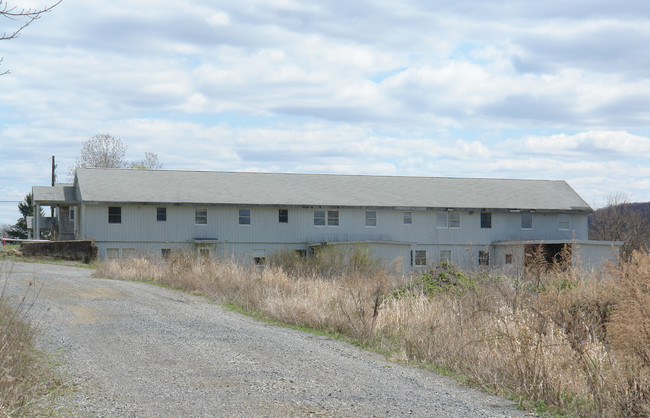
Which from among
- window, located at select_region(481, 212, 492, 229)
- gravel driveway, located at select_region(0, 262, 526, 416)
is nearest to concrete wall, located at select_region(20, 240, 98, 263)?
gravel driveway, located at select_region(0, 262, 526, 416)

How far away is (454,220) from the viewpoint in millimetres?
45750

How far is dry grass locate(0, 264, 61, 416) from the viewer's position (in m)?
6.64

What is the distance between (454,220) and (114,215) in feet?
71.6

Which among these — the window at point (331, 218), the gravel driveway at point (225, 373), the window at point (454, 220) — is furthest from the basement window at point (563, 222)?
the gravel driveway at point (225, 373)

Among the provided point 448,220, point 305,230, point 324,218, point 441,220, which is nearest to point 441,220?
point 441,220

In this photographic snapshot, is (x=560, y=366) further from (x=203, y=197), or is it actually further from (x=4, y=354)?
(x=203, y=197)

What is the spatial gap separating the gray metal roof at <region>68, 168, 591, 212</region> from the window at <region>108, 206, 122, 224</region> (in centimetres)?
76

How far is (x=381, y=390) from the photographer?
823 cm

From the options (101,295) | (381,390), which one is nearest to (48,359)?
(381,390)

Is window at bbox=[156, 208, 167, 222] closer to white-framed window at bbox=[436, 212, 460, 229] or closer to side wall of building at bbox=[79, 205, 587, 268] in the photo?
side wall of building at bbox=[79, 205, 587, 268]

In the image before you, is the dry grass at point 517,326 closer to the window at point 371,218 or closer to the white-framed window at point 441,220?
the window at point 371,218

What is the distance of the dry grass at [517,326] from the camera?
7805mm

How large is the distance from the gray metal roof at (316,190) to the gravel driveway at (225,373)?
2806 cm

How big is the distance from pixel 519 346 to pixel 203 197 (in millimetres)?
35547
